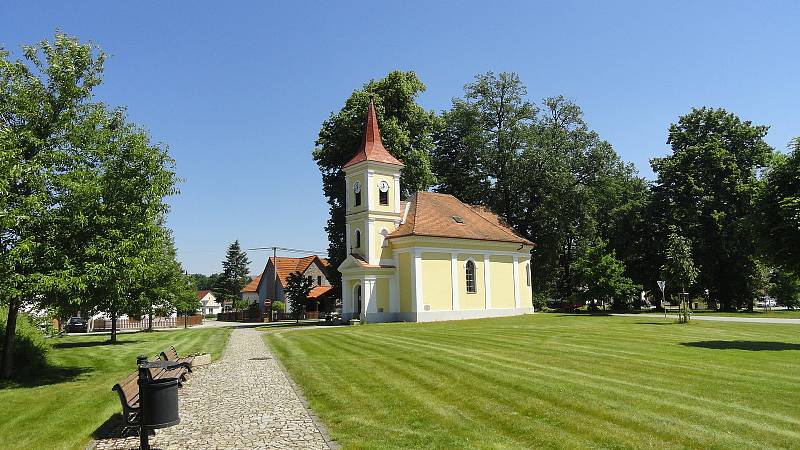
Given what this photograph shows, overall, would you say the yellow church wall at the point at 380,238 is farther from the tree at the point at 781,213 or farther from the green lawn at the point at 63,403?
the tree at the point at 781,213

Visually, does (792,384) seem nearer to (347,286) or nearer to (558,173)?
(347,286)

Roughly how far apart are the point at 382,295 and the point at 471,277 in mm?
7474

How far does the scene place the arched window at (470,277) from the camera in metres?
42.7

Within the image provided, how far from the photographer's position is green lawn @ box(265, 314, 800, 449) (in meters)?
7.66

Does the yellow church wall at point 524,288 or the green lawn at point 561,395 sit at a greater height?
the yellow church wall at point 524,288

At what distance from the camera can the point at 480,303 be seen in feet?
141

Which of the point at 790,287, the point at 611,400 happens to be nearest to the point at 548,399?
the point at 611,400

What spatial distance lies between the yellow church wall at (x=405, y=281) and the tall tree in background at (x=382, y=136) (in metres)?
6.82

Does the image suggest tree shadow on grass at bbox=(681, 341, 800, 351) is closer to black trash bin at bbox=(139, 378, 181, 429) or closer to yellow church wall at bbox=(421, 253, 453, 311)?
black trash bin at bbox=(139, 378, 181, 429)

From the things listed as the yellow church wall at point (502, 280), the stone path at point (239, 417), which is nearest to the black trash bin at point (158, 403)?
the stone path at point (239, 417)

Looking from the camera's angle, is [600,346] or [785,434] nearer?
[785,434]

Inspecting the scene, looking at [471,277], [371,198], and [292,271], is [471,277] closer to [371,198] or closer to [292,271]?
[371,198]

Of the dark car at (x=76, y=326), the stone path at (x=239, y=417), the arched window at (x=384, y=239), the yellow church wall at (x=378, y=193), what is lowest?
the dark car at (x=76, y=326)

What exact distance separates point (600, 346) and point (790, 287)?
66525 mm
